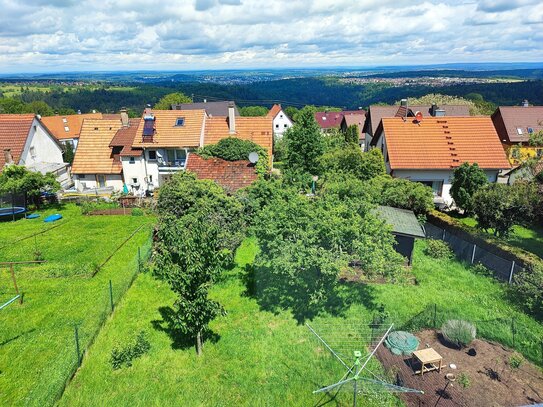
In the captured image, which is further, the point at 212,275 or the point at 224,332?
the point at 224,332

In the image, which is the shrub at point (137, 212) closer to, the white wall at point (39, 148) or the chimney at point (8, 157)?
the chimney at point (8, 157)

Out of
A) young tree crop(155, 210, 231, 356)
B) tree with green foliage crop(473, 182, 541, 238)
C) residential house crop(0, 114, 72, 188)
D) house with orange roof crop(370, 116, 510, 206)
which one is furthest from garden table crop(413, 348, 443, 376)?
residential house crop(0, 114, 72, 188)

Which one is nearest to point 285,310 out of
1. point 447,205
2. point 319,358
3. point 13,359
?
point 319,358

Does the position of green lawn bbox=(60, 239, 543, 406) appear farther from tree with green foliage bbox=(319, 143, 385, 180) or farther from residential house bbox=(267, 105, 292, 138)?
residential house bbox=(267, 105, 292, 138)

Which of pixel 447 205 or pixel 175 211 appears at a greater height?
pixel 175 211

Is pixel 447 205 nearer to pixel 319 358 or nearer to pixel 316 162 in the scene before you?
pixel 316 162

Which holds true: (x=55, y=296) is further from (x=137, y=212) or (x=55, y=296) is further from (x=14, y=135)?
(x=14, y=135)
